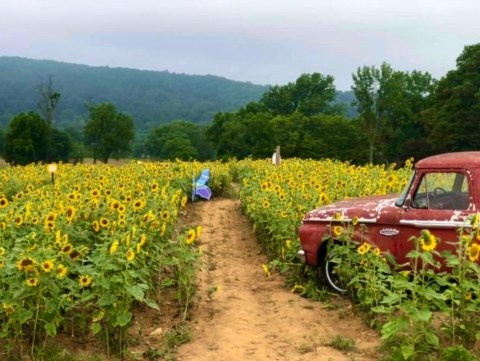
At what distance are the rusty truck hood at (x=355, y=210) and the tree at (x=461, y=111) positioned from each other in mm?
38994

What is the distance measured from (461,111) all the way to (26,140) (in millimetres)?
42959

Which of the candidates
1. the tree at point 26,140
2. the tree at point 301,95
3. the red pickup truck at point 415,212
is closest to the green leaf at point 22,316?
the red pickup truck at point 415,212

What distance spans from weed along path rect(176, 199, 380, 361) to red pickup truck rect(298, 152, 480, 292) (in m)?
0.75

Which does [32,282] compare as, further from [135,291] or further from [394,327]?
[394,327]

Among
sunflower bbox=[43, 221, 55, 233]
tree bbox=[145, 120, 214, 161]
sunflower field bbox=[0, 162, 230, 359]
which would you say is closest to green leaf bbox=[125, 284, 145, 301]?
sunflower field bbox=[0, 162, 230, 359]

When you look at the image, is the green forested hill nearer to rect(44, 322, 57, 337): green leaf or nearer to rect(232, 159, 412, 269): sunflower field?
rect(232, 159, 412, 269): sunflower field

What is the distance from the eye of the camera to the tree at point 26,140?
6369 cm

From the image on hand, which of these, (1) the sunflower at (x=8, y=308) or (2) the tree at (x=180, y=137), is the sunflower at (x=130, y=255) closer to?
(1) the sunflower at (x=8, y=308)

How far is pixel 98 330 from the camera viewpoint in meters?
5.20

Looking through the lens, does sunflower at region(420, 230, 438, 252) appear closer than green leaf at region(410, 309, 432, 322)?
No

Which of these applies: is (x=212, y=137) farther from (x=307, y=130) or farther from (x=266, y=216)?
(x=266, y=216)

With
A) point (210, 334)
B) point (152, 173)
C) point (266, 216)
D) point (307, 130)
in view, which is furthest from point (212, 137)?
point (210, 334)

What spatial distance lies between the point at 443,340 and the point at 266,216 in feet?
18.1

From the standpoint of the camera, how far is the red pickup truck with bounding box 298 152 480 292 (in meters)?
6.22
